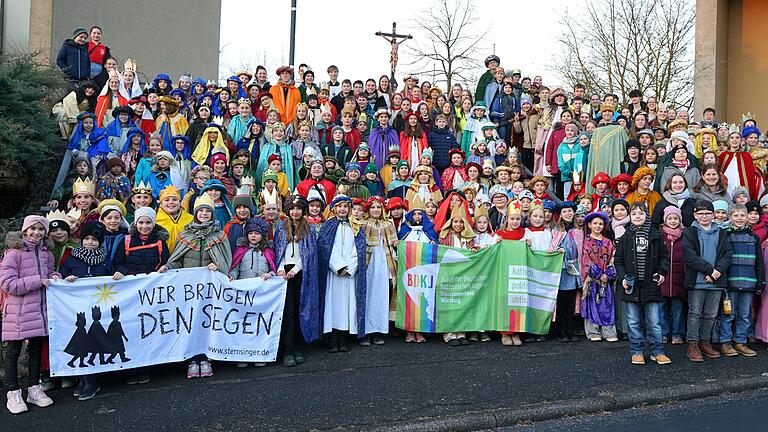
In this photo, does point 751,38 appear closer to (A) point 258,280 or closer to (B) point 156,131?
(B) point 156,131

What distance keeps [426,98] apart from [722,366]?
28.5 ft

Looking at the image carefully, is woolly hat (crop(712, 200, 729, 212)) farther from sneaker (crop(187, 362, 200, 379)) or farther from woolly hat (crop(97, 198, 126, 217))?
woolly hat (crop(97, 198, 126, 217))

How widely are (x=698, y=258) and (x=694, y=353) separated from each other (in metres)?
1.14

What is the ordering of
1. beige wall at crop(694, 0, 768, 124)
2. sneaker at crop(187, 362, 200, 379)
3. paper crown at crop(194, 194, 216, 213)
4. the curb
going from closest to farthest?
the curb < sneaker at crop(187, 362, 200, 379) < paper crown at crop(194, 194, 216, 213) < beige wall at crop(694, 0, 768, 124)

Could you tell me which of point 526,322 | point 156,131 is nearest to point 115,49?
point 156,131

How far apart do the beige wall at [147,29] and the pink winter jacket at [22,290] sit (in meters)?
9.44

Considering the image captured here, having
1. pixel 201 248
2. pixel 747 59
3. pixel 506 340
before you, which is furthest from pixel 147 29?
pixel 747 59

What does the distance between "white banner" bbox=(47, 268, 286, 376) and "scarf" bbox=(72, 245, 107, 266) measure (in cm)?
23

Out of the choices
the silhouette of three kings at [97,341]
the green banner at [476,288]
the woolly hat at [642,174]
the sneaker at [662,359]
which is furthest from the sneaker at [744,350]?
the silhouette of three kings at [97,341]

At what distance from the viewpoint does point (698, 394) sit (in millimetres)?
7551

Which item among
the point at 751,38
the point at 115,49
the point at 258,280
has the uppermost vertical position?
the point at 751,38

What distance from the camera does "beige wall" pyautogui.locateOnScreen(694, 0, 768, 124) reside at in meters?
21.8

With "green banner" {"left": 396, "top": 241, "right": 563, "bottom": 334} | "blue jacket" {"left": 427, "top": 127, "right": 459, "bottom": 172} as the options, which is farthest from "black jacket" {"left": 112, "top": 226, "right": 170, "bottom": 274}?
"blue jacket" {"left": 427, "top": 127, "right": 459, "bottom": 172}

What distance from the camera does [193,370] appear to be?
8.03m
